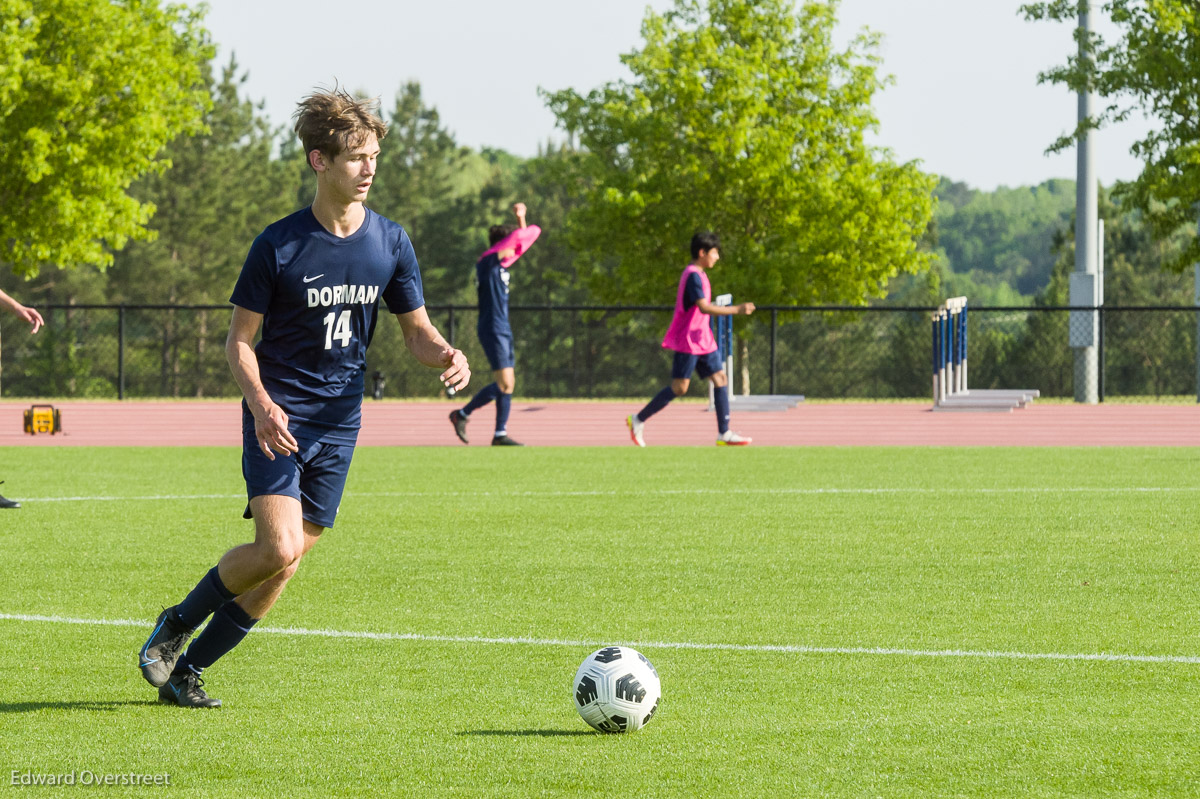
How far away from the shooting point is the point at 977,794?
4.20m

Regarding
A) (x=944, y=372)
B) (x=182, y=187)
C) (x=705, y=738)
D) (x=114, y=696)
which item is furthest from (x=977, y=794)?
(x=182, y=187)

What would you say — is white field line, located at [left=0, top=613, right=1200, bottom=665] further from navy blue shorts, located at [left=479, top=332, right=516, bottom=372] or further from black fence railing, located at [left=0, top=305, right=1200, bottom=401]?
black fence railing, located at [left=0, top=305, right=1200, bottom=401]

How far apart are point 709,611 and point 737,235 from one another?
37221 millimetres

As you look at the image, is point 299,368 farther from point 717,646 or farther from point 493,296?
point 493,296

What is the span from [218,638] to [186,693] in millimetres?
208

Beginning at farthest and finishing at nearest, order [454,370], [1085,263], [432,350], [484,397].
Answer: [1085,263] → [484,397] → [432,350] → [454,370]

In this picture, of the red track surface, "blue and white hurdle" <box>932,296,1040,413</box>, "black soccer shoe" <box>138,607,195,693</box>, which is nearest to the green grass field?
"black soccer shoe" <box>138,607,195,693</box>

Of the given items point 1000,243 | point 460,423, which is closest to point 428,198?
point 460,423

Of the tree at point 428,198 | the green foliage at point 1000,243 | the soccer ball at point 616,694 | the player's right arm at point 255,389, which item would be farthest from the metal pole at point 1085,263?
the green foliage at point 1000,243

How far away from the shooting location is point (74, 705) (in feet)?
17.4

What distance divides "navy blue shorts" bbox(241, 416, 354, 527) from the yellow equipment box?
50.9 ft

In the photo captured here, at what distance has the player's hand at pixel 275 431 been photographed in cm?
489

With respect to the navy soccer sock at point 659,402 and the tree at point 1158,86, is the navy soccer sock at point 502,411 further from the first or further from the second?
the tree at point 1158,86

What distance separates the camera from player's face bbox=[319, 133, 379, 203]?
16.8 feet
